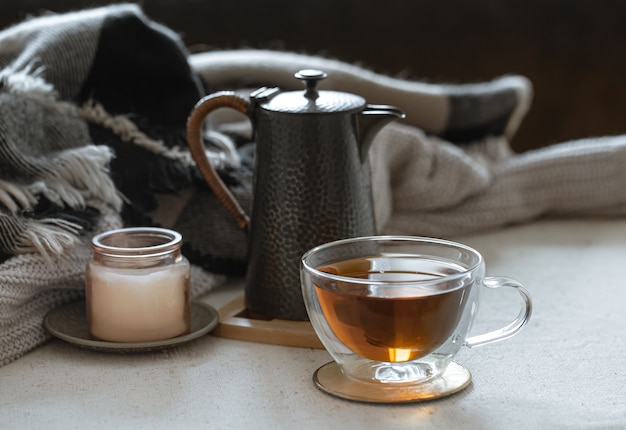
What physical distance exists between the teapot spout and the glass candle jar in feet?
0.53

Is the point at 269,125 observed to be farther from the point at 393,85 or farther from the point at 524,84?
the point at 524,84

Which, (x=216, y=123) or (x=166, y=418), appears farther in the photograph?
(x=216, y=123)

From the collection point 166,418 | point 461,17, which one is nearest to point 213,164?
point 166,418

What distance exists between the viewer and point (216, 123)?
3.05ft

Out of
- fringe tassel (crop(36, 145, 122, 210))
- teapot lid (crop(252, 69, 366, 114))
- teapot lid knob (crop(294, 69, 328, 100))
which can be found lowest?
fringe tassel (crop(36, 145, 122, 210))

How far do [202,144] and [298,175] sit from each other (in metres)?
0.09

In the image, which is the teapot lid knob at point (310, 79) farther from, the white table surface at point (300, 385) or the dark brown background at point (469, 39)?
the dark brown background at point (469, 39)

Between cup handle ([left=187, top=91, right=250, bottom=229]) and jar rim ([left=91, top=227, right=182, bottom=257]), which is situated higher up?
cup handle ([left=187, top=91, right=250, bottom=229])

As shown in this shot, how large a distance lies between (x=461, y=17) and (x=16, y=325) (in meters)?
0.91

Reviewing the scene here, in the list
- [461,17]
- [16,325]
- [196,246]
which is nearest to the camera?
[16,325]

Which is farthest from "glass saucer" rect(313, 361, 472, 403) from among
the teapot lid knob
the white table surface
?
the teapot lid knob

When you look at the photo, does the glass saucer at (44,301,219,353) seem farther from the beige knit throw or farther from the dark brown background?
the dark brown background

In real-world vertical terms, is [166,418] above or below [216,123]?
below

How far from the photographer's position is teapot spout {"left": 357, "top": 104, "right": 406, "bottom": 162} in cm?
71
